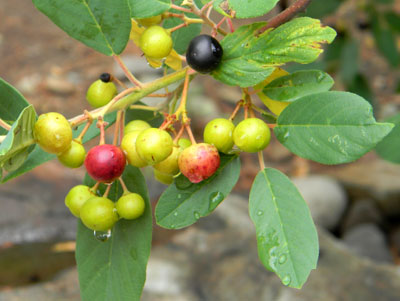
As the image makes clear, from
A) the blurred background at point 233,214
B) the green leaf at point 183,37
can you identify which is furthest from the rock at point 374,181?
the green leaf at point 183,37

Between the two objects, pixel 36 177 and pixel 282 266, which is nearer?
pixel 282 266

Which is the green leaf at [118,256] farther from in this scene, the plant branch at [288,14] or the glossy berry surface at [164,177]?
the plant branch at [288,14]

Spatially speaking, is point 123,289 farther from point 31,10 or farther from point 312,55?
point 31,10

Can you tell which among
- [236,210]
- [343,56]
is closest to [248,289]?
[236,210]

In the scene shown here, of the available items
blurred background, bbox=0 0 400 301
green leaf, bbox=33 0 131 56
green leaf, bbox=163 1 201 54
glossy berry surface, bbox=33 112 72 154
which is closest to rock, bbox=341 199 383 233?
blurred background, bbox=0 0 400 301

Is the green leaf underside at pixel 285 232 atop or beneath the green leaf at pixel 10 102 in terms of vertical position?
beneath

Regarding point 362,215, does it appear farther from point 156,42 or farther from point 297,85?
point 156,42

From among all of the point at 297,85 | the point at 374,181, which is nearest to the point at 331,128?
the point at 297,85

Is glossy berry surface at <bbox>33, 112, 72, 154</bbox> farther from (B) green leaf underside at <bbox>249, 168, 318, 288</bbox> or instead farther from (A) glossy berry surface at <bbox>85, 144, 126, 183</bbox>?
(B) green leaf underside at <bbox>249, 168, 318, 288</bbox>

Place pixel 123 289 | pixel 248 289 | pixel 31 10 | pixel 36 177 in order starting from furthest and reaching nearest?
pixel 31 10 → pixel 36 177 → pixel 248 289 → pixel 123 289
